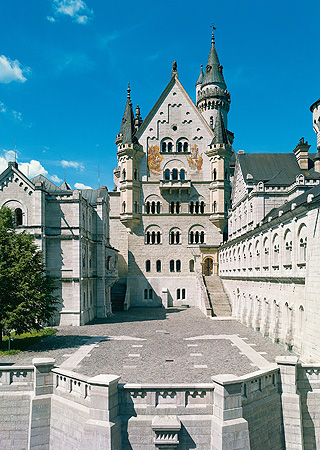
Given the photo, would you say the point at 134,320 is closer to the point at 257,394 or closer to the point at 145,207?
the point at 145,207

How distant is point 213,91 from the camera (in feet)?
227

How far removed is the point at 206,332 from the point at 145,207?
90.9 ft

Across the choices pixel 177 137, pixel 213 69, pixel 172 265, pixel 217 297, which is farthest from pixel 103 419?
pixel 213 69

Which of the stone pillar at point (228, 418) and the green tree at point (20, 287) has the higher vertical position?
the green tree at point (20, 287)

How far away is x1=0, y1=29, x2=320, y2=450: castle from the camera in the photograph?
1332cm

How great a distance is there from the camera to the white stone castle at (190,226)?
2561 centimetres

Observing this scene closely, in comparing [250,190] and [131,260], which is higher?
[250,190]

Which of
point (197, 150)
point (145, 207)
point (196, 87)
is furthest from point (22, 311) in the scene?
point (196, 87)

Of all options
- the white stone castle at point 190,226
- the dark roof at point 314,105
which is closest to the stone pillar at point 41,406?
the white stone castle at point 190,226

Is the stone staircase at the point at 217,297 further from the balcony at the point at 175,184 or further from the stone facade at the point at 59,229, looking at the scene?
the stone facade at the point at 59,229

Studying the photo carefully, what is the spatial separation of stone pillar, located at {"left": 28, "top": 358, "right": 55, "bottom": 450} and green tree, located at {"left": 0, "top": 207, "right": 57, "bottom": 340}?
8557 mm

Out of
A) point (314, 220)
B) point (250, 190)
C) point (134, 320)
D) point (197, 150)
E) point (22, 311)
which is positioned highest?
point (197, 150)

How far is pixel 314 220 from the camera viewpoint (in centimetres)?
2058

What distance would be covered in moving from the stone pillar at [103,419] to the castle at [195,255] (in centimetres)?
4
